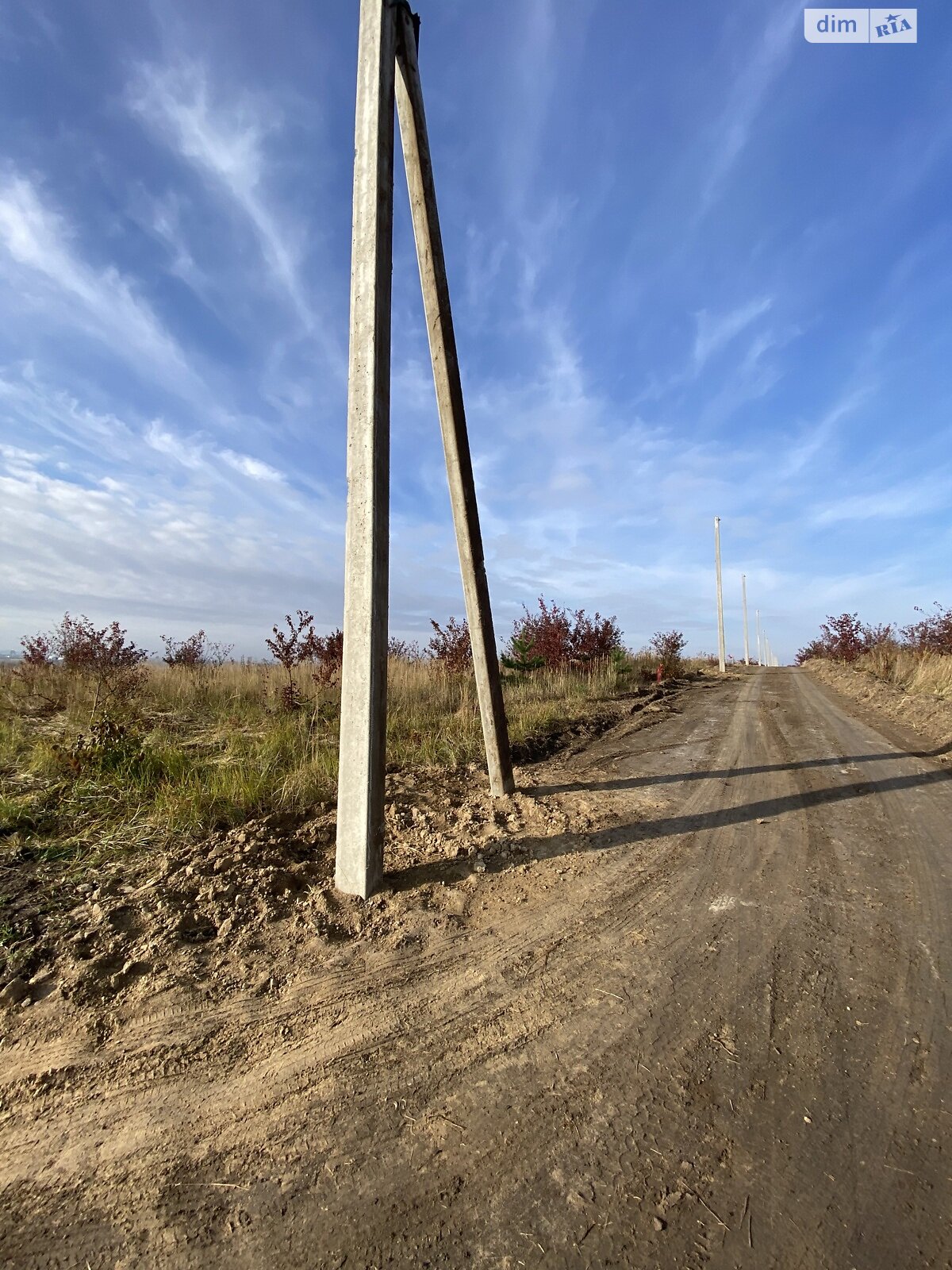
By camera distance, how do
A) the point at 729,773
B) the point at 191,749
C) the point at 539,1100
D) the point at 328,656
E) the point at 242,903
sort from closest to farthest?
1. the point at 539,1100
2. the point at 242,903
3. the point at 729,773
4. the point at 191,749
5. the point at 328,656

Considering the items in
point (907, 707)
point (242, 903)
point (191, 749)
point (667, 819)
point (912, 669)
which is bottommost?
point (242, 903)

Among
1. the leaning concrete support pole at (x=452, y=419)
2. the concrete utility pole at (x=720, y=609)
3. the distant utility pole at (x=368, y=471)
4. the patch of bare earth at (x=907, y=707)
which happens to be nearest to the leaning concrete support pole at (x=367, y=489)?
the distant utility pole at (x=368, y=471)

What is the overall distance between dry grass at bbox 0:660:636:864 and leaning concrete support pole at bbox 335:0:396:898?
1302 mm

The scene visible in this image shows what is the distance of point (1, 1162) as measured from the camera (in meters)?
1.54

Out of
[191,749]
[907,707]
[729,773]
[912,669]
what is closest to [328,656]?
[191,749]

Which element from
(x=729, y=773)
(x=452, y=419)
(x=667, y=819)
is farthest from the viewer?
(x=729, y=773)

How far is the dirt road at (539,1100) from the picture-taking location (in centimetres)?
132

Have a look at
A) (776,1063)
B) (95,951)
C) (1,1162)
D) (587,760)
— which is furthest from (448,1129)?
(587,760)

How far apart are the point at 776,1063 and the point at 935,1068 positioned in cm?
51

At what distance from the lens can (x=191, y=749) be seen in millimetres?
5707

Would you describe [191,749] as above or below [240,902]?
above

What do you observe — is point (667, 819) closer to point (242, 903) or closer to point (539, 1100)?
point (539, 1100)

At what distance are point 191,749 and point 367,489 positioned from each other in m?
4.05

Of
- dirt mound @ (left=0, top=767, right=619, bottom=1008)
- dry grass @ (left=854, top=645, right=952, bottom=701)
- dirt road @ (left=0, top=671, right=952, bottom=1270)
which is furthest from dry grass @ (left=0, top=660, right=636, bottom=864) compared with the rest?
dry grass @ (left=854, top=645, right=952, bottom=701)
